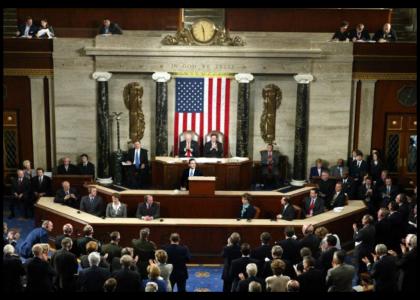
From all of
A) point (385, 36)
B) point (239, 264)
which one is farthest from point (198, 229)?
point (385, 36)

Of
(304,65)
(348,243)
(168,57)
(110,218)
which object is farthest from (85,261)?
(304,65)

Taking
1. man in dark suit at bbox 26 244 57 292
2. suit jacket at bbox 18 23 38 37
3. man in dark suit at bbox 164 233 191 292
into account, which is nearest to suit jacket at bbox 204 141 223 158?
suit jacket at bbox 18 23 38 37

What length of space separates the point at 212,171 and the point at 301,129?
3255 mm

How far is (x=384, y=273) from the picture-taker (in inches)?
358

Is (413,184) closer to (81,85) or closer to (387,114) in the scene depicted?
(387,114)

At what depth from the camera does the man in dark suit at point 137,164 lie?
17766 millimetres

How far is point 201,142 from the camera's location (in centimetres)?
1858

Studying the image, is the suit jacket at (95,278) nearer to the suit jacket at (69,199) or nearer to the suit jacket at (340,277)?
the suit jacket at (340,277)

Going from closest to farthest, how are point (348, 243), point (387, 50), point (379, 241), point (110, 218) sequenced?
point (379, 241) < point (110, 218) < point (348, 243) < point (387, 50)

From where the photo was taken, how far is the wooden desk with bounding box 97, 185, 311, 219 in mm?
14117

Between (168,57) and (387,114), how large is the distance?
6.68m

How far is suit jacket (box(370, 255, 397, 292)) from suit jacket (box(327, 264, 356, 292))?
0.41 m

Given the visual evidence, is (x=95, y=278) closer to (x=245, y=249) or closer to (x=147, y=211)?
(x=245, y=249)

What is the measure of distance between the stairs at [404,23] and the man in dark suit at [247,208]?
9.77m
